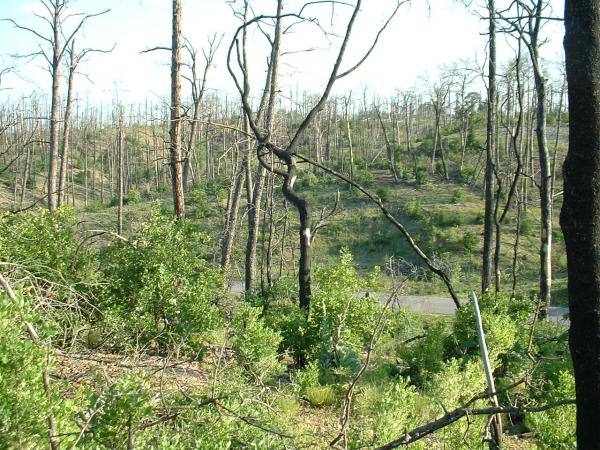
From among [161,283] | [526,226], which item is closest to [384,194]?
[526,226]

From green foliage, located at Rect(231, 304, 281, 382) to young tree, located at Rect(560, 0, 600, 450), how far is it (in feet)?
14.6

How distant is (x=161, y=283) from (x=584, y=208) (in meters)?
6.22

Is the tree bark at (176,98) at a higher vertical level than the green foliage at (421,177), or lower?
lower

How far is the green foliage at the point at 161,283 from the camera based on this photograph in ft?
27.0

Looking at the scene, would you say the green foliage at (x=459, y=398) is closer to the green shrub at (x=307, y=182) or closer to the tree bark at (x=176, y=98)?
the tree bark at (x=176, y=98)

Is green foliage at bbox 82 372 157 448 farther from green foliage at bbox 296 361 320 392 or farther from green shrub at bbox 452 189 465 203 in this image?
green shrub at bbox 452 189 465 203

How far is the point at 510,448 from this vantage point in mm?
7328

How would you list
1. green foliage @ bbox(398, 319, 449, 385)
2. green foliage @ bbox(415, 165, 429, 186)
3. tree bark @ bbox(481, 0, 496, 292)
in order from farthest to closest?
1. green foliage @ bbox(415, 165, 429, 186)
2. tree bark @ bbox(481, 0, 496, 292)
3. green foliage @ bbox(398, 319, 449, 385)

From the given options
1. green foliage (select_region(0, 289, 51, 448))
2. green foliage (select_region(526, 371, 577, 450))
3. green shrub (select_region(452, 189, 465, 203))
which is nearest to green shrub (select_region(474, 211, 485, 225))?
green shrub (select_region(452, 189, 465, 203))

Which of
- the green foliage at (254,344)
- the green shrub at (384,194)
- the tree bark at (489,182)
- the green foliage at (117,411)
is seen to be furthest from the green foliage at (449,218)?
the green foliage at (117,411)

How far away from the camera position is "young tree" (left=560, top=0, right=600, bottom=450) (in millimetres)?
3291

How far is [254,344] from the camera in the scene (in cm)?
768

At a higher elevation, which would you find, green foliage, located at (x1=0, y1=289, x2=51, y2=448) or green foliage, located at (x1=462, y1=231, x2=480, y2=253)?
green foliage, located at (x1=462, y1=231, x2=480, y2=253)

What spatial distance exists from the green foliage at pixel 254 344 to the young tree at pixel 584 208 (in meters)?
4.46
